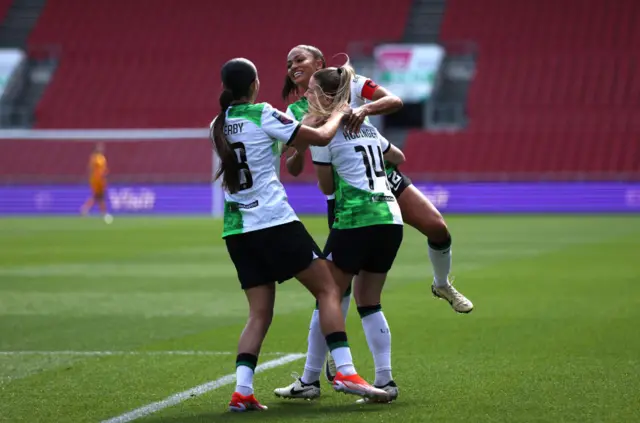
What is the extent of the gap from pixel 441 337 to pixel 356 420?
3811 millimetres

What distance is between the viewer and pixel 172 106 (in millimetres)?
40375

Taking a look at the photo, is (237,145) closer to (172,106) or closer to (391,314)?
(391,314)

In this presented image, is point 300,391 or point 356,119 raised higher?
point 356,119

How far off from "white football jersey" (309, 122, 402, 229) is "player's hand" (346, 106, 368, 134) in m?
0.09

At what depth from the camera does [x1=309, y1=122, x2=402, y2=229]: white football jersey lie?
272 inches

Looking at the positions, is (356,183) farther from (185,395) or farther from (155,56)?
(155,56)

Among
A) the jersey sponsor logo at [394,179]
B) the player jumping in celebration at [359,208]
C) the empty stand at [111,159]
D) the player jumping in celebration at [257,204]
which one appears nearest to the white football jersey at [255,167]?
the player jumping in celebration at [257,204]

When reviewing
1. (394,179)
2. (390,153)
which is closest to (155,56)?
(394,179)

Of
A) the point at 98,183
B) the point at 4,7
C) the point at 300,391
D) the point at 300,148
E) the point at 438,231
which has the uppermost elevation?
the point at 300,148

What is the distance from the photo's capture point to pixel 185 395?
7273mm

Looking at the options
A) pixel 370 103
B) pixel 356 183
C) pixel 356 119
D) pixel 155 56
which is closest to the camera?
pixel 356 119

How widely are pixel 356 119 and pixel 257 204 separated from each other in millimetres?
740

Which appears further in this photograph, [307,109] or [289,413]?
[307,109]

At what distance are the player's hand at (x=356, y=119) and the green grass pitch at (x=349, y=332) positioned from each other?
156 centimetres
